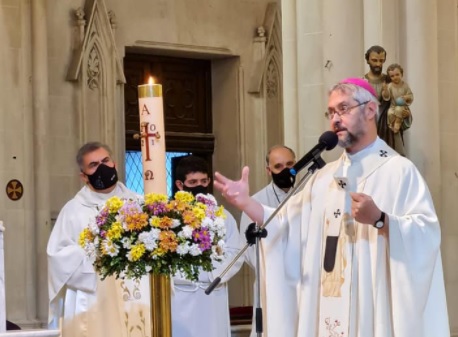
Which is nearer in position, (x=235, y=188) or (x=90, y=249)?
(x=235, y=188)

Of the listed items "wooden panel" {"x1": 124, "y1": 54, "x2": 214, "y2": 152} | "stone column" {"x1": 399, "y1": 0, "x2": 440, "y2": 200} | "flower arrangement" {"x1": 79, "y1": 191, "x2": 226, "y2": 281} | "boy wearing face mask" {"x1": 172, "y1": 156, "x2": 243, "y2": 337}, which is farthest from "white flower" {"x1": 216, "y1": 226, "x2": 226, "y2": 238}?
"wooden panel" {"x1": 124, "y1": 54, "x2": 214, "y2": 152}

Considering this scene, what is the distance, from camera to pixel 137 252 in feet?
21.9

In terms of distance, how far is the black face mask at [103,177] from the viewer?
847 cm

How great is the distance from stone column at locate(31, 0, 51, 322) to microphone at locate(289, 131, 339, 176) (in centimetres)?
709

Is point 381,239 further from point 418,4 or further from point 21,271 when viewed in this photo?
point 21,271

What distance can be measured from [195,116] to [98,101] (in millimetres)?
1797


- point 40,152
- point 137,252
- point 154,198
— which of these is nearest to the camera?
point 154,198

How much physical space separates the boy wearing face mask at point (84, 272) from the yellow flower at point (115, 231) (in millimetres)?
1673

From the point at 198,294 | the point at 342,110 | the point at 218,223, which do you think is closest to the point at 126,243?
the point at 218,223

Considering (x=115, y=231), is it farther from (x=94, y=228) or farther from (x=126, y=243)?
(x=94, y=228)

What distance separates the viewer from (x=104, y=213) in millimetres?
6988

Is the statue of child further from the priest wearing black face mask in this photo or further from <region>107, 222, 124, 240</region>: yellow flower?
<region>107, 222, 124, 240</region>: yellow flower

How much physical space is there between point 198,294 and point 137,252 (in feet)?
7.17

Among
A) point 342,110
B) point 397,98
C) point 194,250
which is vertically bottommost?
point 194,250
